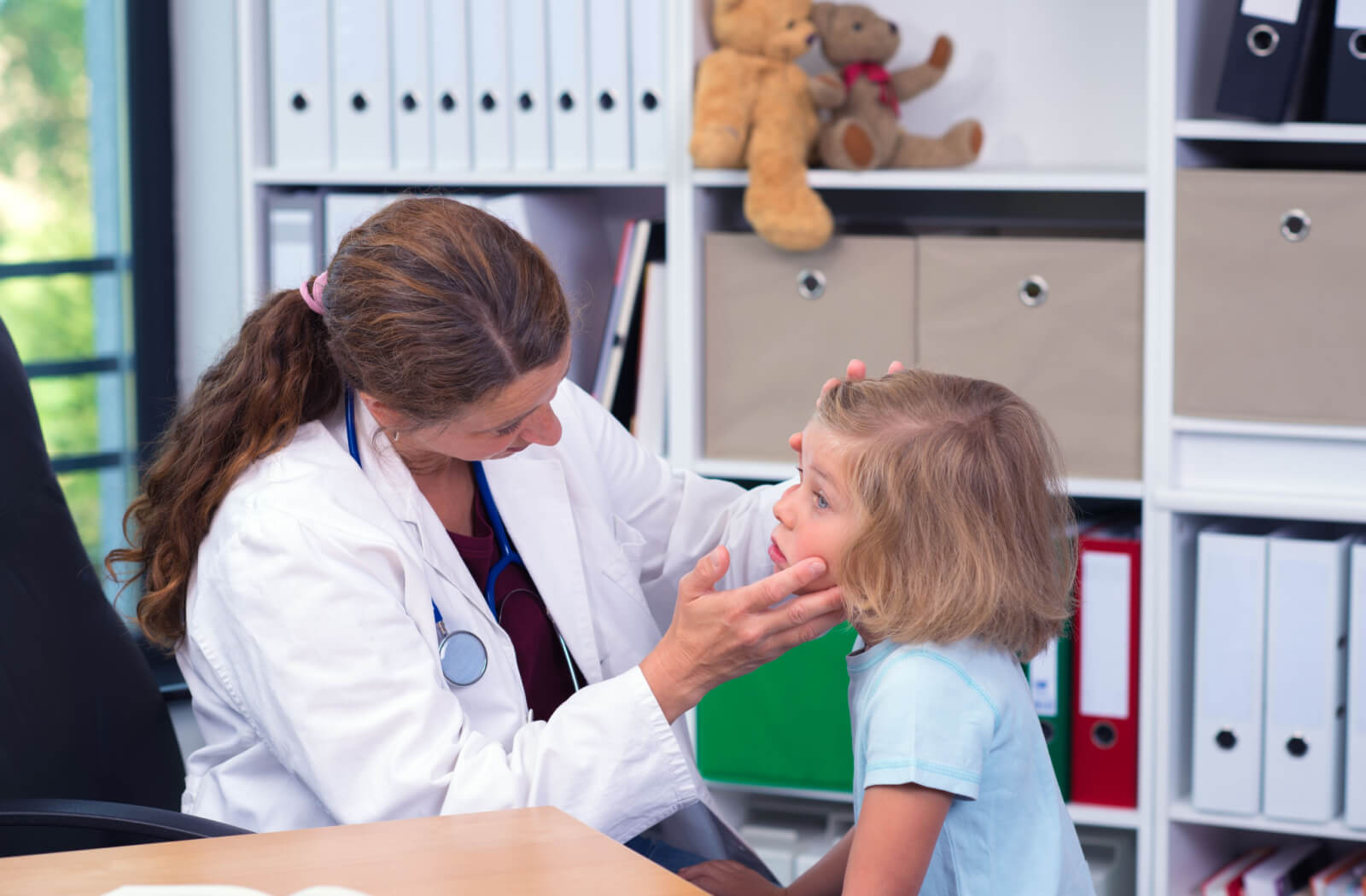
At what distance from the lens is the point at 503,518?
4.66 ft

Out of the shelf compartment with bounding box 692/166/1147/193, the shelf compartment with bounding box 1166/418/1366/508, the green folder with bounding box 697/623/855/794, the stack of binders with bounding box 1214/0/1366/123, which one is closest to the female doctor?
the green folder with bounding box 697/623/855/794

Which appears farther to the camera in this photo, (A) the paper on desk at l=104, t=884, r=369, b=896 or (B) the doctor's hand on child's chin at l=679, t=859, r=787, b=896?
(B) the doctor's hand on child's chin at l=679, t=859, r=787, b=896

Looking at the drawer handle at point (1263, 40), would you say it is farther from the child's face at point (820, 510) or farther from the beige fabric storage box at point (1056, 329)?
the child's face at point (820, 510)

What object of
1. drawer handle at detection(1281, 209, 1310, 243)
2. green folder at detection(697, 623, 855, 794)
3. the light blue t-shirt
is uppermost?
drawer handle at detection(1281, 209, 1310, 243)

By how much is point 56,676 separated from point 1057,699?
125 cm

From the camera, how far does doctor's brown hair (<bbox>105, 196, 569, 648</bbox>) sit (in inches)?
46.4

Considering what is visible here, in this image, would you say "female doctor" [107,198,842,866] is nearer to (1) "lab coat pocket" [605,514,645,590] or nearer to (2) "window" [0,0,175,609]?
(1) "lab coat pocket" [605,514,645,590]

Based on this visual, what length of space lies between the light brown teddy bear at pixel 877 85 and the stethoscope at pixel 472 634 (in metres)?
0.80

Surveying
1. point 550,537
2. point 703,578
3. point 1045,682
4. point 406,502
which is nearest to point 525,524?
point 550,537

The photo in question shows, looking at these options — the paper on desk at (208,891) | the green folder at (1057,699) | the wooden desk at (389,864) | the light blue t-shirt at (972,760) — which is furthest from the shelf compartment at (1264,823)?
the paper on desk at (208,891)

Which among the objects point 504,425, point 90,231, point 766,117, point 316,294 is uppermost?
point 766,117

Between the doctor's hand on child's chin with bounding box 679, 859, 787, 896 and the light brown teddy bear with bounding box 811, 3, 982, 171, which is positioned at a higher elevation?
the light brown teddy bear with bounding box 811, 3, 982, 171

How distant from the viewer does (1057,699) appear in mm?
1912

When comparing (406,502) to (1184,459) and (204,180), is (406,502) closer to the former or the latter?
(1184,459)
